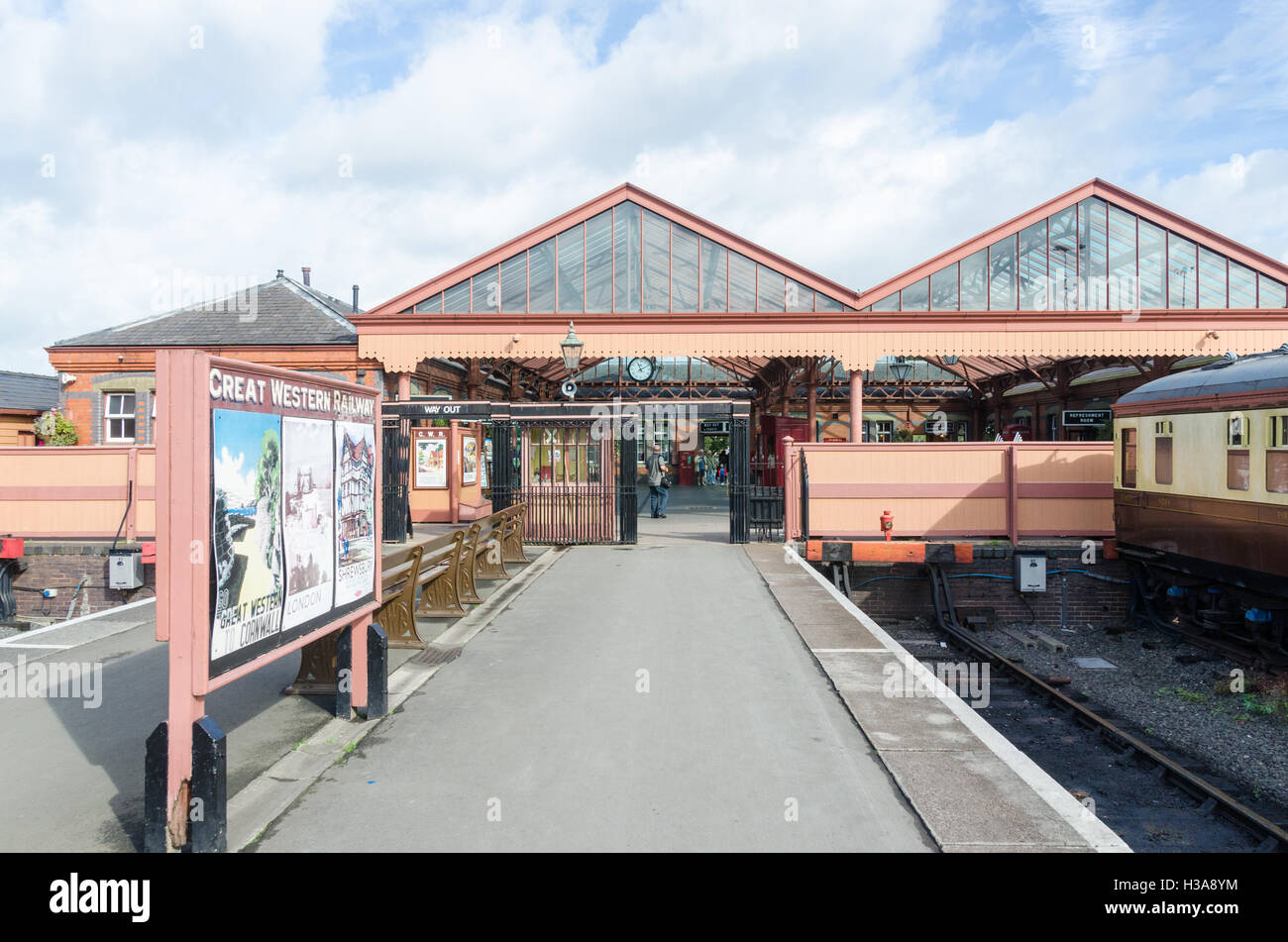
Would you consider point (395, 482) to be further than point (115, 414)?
No

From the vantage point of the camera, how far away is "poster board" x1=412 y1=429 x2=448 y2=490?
18188 mm

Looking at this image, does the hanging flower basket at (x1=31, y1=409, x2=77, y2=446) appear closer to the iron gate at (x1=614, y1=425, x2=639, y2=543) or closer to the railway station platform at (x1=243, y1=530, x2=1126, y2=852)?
the iron gate at (x1=614, y1=425, x2=639, y2=543)

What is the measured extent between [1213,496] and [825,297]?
33.5 ft

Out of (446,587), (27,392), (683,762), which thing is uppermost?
(27,392)

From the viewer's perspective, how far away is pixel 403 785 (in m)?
4.68

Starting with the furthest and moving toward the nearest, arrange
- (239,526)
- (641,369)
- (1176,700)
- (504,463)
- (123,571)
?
(641,369)
(504,463)
(123,571)
(1176,700)
(239,526)

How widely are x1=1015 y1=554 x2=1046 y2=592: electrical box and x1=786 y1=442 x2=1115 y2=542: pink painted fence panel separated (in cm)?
66

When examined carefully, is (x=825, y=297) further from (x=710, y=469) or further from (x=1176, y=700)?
(x=710, y=469)

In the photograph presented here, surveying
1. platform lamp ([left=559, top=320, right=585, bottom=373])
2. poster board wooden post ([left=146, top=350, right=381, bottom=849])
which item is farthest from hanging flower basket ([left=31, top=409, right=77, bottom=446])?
poster board wooden post ([left=146, top=350, right=381, bottom=849])

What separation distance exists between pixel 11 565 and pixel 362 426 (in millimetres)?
11963

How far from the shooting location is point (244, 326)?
73.1 ft

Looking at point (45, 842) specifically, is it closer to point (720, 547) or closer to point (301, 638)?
point (301, 638)
